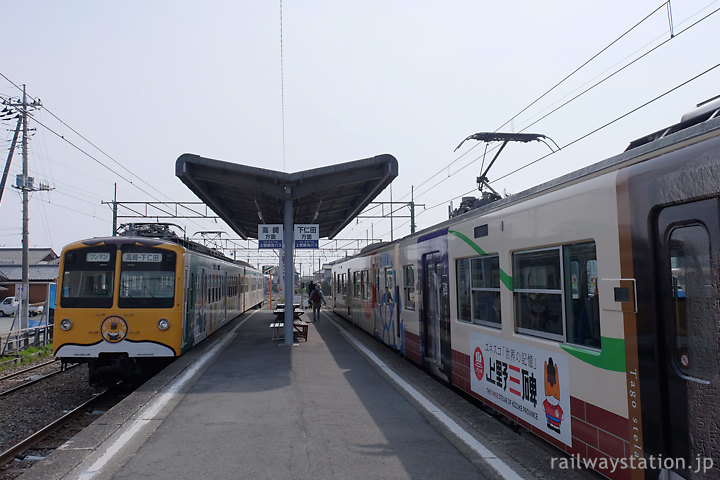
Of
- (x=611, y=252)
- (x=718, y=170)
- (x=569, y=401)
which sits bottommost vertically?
(x=569, y=401)

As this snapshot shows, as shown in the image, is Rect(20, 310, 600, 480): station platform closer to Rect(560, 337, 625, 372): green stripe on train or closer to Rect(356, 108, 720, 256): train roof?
Rect(560, 337, 625, 372): green stripe on train

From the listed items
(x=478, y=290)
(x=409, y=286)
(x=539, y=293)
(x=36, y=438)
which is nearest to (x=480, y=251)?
(x=478, y=290)

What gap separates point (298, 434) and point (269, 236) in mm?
8465

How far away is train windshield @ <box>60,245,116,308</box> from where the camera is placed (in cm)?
954

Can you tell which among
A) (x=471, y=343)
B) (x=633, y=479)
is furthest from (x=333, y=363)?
(x=633, y=479)

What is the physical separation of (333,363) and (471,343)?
4.17 meters

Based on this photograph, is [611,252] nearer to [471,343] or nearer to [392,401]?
[471,343]

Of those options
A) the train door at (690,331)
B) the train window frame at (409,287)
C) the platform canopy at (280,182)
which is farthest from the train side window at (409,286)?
the train door at (690,331)

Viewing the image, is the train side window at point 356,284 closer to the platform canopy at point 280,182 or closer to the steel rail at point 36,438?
the platform canopy at point 280,182

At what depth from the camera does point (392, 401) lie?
7.22 m

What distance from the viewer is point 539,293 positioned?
5.17m

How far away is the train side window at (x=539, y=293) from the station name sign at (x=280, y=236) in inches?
354

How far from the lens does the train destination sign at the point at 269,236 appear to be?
1370 centimetres

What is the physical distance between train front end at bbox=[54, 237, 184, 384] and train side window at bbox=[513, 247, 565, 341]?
670 cm
